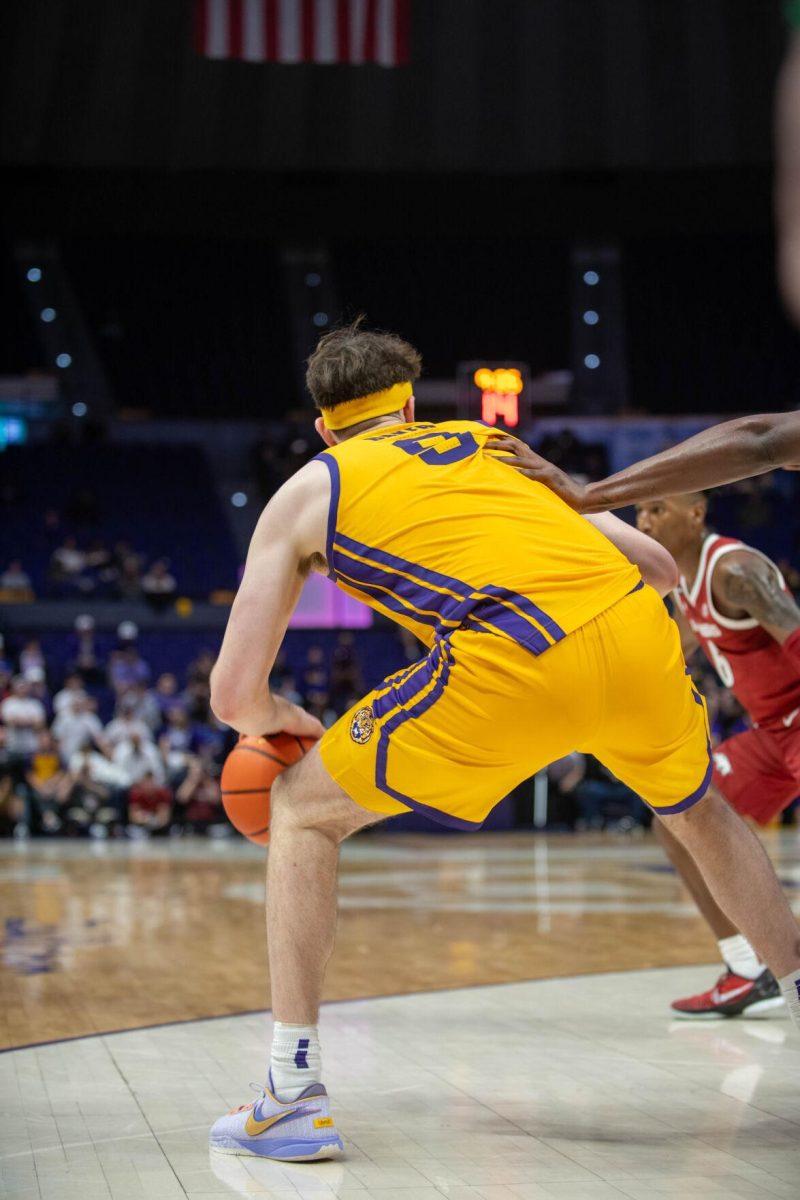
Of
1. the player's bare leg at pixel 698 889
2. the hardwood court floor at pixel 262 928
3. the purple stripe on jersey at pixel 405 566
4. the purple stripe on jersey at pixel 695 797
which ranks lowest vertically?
the hardwood court floor at pixel 262 928

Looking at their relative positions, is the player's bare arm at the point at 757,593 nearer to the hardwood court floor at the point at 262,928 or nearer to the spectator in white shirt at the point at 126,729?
the hardwood court floor at the point at 262,928

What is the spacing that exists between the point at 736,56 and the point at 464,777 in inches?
829

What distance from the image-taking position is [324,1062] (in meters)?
4.07

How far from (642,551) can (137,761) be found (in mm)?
12403

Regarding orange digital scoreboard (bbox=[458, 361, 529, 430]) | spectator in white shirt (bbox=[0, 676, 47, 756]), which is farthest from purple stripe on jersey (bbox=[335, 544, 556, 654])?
orange digital scoreboard (bbox=[458, 361, 529, 430])

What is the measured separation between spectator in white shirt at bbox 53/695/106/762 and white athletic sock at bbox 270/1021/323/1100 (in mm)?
12659

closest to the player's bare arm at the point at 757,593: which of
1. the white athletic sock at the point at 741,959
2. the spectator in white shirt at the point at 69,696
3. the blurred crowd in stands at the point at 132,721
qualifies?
the white athletic sock at the point at 741,959

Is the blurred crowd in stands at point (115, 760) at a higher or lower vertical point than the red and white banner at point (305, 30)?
lower

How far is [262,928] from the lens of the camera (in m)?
7.33

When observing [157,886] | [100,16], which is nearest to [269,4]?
[100,16]

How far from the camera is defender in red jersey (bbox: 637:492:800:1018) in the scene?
4.77 meters

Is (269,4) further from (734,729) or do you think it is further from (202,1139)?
(202,1139)

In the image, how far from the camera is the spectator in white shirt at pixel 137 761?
15117mm

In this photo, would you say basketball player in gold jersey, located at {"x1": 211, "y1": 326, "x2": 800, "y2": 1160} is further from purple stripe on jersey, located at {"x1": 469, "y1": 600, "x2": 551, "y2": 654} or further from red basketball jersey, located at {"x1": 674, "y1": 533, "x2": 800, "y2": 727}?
red basketball jersey, located at {"x1": 674, "y1": 533, "x2": 800, "y2": 727}
